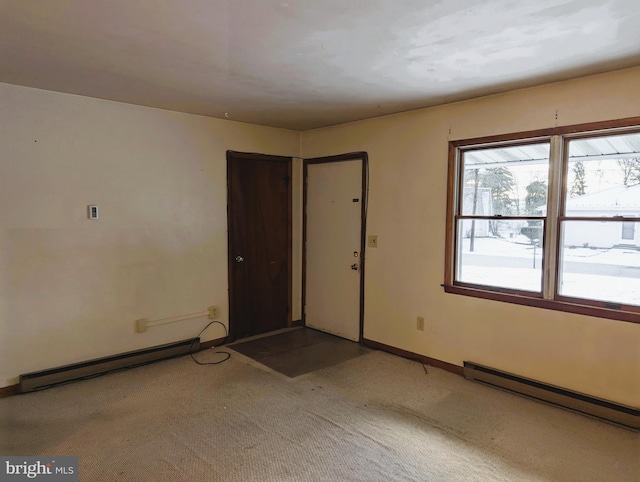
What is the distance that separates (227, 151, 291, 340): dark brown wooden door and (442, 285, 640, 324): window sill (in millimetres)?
2107

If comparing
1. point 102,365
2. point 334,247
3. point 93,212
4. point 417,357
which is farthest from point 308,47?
point 102,365

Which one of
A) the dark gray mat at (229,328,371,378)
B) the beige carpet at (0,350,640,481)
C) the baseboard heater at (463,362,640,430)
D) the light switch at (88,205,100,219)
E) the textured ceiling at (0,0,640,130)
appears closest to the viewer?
the textured ceiling at (0,0,640,130)

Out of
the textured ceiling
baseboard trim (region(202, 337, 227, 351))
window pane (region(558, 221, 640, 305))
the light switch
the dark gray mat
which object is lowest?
the dark gray mat

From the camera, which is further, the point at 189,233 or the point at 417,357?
the point at 189,233

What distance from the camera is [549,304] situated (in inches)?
124

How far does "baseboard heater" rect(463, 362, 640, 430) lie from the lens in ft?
9.12

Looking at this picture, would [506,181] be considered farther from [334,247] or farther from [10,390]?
[10,390]

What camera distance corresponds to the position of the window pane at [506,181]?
10.6ft

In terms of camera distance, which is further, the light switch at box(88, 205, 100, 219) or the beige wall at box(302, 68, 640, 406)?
the light switch at box(88, 205, 100, 219)

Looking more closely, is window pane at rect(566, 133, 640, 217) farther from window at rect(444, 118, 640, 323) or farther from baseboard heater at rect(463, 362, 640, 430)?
baseboard heater at rect(463, 362, 640, 430)

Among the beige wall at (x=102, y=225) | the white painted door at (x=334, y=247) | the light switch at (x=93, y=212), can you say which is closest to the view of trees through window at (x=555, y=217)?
the white painted door at (x=334, y=247)

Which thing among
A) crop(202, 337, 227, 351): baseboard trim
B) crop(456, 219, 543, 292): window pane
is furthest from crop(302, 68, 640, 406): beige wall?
crop(202, 337, 227, 351): baseboard trim

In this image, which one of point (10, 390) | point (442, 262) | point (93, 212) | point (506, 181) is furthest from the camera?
point (442, 262)

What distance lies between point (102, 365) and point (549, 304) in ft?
12.4
